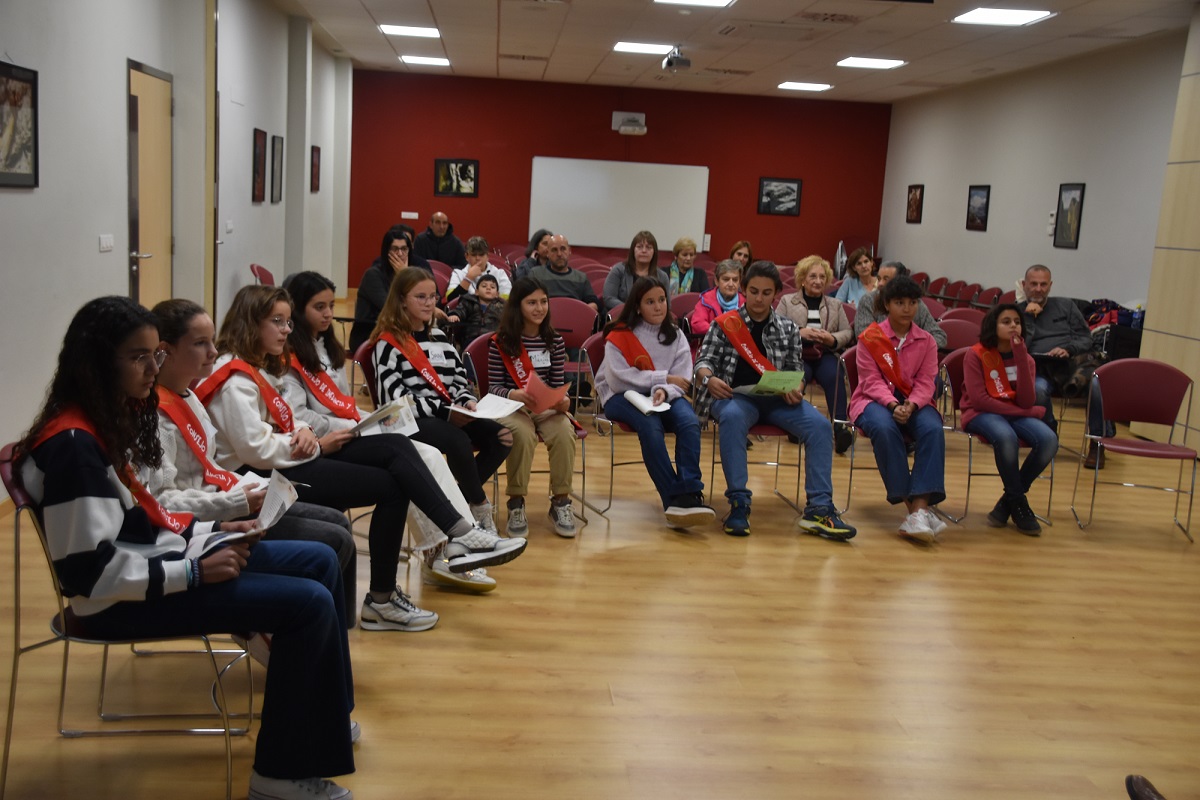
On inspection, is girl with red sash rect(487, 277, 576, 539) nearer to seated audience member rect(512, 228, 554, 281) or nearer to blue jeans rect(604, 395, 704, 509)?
blue jeans rect(604, 395, 704, 509)

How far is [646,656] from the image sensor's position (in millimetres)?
3736

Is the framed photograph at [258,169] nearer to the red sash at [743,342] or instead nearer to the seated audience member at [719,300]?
the seated audience member at [719,300]

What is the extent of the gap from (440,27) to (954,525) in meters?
8.26

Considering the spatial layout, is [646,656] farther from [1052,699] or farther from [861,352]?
[861,352]

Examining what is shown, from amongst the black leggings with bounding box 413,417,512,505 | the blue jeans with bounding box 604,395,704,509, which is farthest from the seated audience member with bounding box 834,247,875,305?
the black leggings with bounding box 413,417,512,505

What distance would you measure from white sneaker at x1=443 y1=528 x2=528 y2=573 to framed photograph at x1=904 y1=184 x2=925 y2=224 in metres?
12.9

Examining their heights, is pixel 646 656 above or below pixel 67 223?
below

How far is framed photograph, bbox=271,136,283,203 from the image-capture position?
10.9m

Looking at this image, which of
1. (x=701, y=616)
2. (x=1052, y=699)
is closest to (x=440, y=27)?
(x=701, y=616)

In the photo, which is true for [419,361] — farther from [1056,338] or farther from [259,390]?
[1056,338]

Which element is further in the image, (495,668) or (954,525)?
(954,525)

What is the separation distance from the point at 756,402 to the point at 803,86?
35.0 ft

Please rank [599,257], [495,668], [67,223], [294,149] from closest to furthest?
[495,668]
[67,223]
[294,149]
[599,257]

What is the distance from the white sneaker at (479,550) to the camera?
3932 mm
